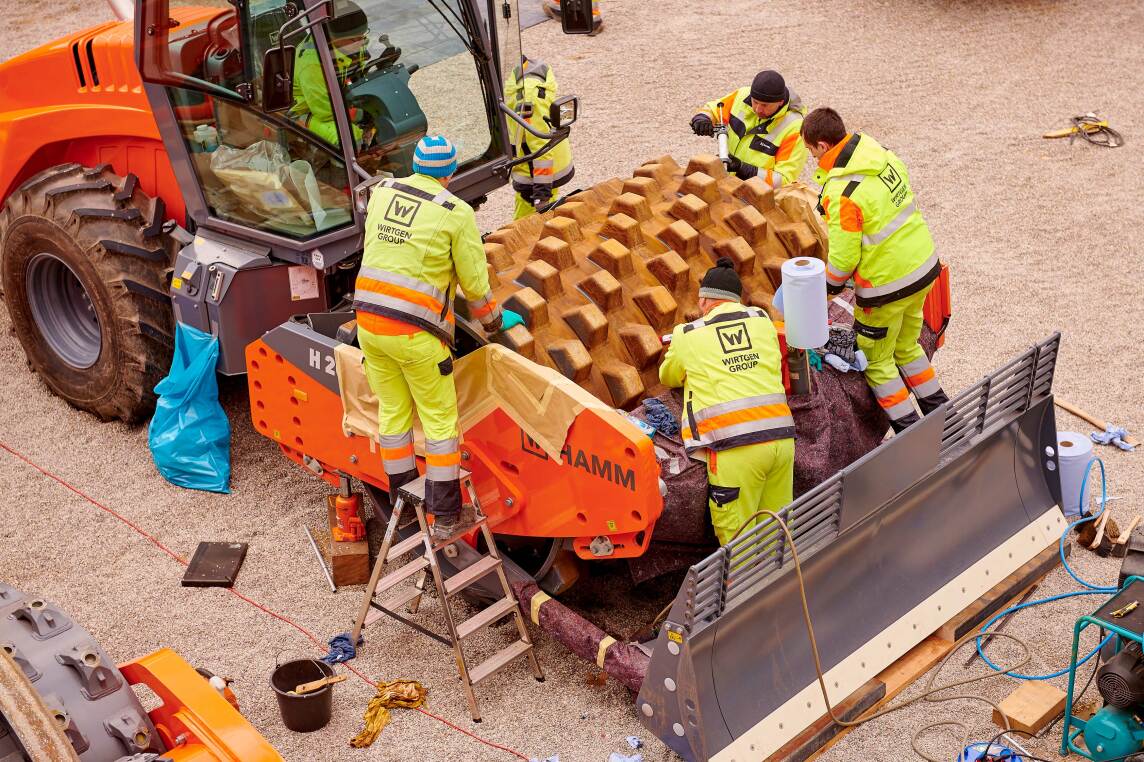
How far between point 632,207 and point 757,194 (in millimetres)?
730

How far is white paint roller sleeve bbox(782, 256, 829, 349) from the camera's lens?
18.3ft

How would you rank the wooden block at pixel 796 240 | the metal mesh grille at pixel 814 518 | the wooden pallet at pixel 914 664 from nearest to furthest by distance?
the metal mesh grille at pixel 814 518
the wooden pallet at pixel 914 664
the wooden block at pixel 796 240

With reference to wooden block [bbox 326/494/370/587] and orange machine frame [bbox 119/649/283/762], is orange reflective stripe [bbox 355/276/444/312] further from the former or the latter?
orange machine frame [bbox 119/649/283/762]

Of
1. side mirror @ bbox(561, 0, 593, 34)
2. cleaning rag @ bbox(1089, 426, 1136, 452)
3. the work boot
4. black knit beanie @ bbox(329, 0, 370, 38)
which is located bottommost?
cleaning rag @ bbox(1089, 426, 1136, 452)

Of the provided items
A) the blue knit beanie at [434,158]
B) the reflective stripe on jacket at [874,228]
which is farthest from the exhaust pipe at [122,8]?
the reflective stripe on jacket at [874,228]

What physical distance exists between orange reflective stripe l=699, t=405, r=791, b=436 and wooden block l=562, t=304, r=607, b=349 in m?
0.74

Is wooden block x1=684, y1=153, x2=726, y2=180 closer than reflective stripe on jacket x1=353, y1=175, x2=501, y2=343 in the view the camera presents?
No

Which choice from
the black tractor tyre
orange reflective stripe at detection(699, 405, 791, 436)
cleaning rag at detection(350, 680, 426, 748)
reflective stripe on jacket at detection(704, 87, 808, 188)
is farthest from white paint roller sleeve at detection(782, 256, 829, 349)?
the black tractor tyre

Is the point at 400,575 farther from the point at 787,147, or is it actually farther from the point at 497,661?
the point at 787,147

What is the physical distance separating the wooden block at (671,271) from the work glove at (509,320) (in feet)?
2.64

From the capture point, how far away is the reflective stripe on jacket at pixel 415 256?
5.42 meters

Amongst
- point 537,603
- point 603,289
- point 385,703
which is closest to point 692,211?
point 603,289

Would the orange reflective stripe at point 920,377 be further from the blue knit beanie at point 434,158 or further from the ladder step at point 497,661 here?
the blue knit beanie at point 434,158

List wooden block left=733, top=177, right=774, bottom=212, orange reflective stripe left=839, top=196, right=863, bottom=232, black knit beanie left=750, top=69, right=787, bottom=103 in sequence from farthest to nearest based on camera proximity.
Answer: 1. black knit beanie left=750, top=69, right=787, bottom=103
2. wooden block left=733, top=177, right=774, bottom=212
3. orange reflective stripe left=839, top=196, right=863, bottom=232
